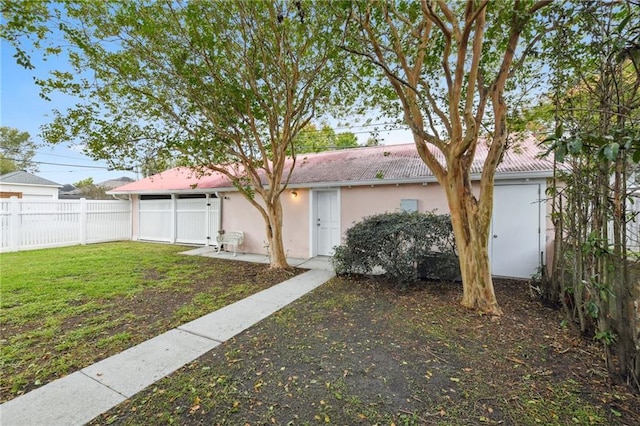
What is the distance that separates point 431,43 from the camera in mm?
5133

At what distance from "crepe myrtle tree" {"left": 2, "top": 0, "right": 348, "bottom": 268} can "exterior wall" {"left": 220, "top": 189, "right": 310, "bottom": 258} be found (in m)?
1.89

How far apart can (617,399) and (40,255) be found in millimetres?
13036

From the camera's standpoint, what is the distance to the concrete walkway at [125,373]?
7.57 feet

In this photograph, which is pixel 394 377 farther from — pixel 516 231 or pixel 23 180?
pixel 23 180

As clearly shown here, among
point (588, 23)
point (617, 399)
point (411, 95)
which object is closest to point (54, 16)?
point (411, 95)

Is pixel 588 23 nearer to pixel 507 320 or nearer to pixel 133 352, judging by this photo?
pixel 507 320

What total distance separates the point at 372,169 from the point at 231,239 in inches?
207

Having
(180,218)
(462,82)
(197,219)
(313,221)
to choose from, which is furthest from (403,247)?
(180,218)

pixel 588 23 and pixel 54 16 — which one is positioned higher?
pixel 54 16

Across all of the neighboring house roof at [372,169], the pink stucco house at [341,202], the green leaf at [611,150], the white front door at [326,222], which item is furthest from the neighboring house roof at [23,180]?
the green leaf at [611,150]

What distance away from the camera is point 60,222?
10.6 m

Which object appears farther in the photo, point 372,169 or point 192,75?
point 372,169

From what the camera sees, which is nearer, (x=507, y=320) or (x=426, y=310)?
(x=507, y=320)

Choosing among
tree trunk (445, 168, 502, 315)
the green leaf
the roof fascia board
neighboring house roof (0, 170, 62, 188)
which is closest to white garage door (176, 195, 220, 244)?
the roof fascia board
